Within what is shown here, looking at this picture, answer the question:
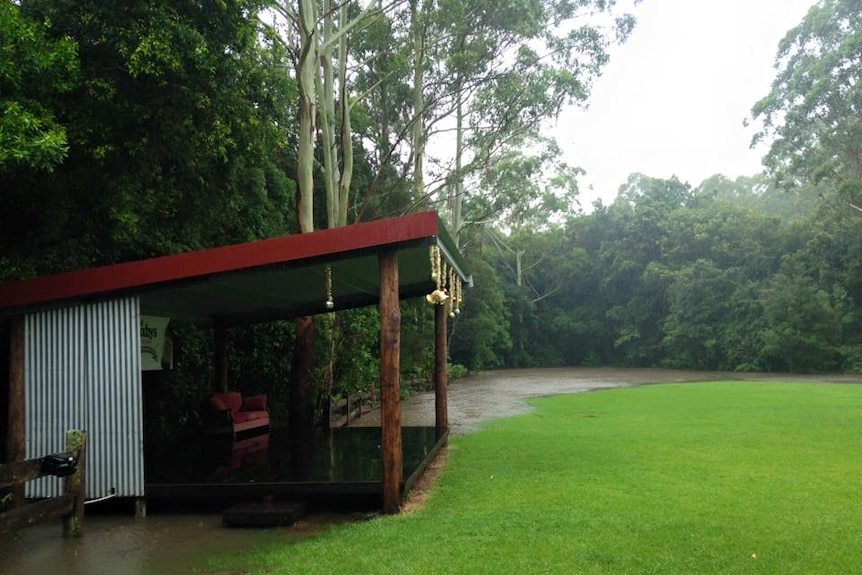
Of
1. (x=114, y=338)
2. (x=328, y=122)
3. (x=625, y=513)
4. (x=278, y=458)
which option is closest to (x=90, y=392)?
(x=114, y=338)

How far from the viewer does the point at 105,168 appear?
25.5 feet

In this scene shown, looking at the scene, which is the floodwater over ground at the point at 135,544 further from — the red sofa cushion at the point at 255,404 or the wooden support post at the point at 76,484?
the red sofa cushion at the point at 255,404

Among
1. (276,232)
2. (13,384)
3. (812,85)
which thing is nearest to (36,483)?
(13,384)

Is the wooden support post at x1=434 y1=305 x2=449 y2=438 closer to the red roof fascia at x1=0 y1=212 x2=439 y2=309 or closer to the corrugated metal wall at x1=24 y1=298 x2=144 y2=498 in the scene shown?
the red roof fascia at x1=0 y1=212 x2=439 y2=309

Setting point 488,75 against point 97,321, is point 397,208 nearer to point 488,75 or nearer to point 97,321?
point 488,75

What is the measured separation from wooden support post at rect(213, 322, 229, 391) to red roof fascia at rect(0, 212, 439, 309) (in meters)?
5.49

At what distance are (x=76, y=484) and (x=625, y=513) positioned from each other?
4537mm

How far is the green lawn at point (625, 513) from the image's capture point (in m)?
4.43

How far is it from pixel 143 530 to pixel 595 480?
4345mm

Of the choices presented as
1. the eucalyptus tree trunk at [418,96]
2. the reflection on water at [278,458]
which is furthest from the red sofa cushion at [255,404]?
the eucalyptus tree trunk at [418,96]

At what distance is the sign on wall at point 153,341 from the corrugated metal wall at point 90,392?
3.18m

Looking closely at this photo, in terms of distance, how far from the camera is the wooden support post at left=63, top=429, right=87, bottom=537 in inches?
219

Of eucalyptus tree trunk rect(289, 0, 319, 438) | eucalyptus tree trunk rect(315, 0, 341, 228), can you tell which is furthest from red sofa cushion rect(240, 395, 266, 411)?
eucalyptus tree trunk rect(315, 0, 341, 228)

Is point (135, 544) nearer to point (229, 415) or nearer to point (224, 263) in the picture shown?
point (224, 263)
